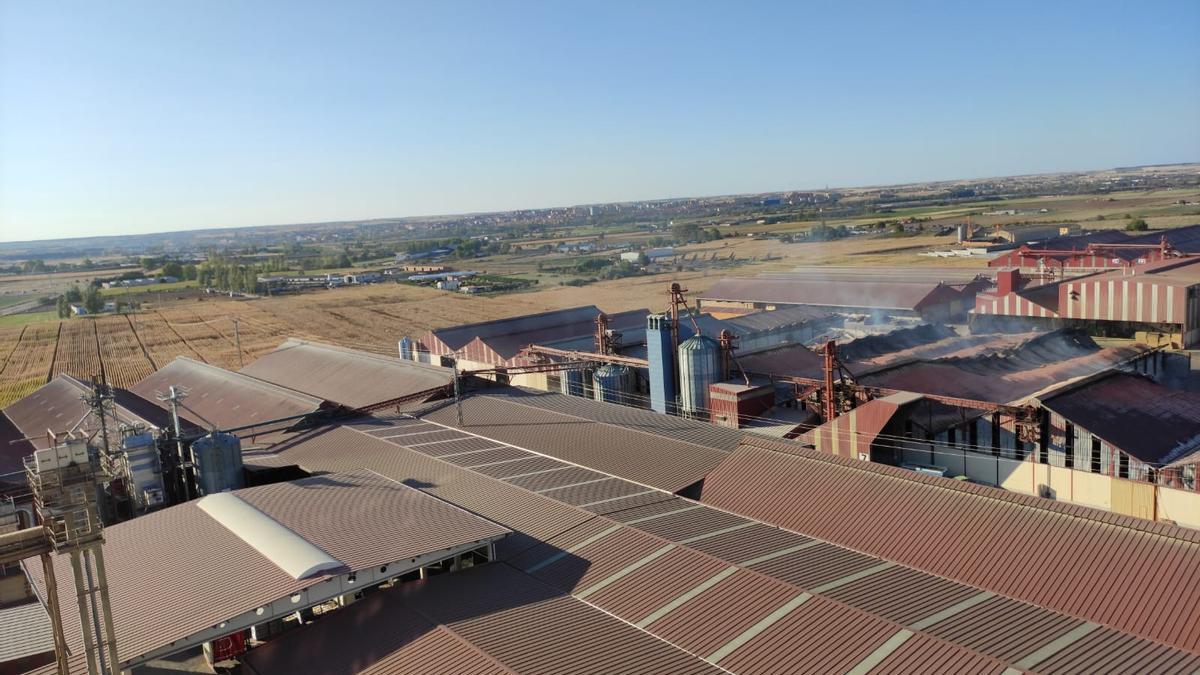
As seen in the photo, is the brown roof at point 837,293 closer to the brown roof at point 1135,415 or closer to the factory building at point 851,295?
the factory building at point 851,295

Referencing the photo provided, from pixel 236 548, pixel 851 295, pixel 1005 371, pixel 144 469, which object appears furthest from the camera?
pixel 851 295

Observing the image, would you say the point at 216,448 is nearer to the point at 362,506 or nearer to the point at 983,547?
the point at 362,506

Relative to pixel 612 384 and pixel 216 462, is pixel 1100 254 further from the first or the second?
pixel 216 462

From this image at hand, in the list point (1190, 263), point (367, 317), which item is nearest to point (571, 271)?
point (367, 317)

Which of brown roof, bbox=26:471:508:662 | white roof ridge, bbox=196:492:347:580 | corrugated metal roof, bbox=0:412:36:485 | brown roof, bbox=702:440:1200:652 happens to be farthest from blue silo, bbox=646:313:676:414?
corrugated metal roof, bbox=0:412:36:485

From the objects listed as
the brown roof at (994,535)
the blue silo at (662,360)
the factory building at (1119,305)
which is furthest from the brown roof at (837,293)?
the brown roof at (994,535)

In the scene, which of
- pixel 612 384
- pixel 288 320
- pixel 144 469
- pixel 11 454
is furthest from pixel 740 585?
pixel 288 320

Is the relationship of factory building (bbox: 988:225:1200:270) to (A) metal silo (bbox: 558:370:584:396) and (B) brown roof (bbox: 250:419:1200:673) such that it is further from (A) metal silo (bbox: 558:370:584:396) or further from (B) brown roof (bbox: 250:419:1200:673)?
(B) brown roof (bbox: 250:419:1200:673)
